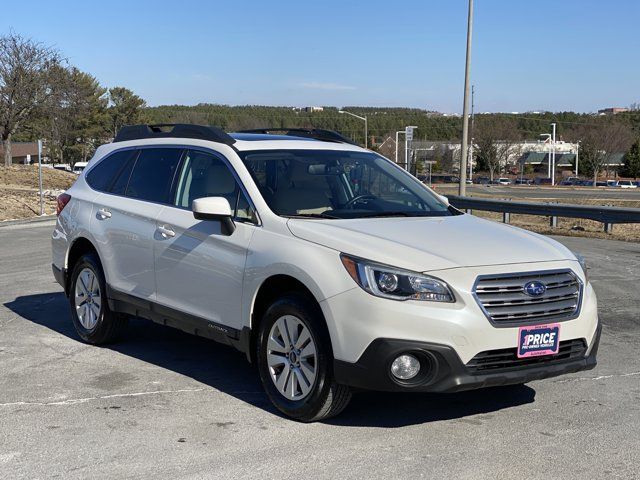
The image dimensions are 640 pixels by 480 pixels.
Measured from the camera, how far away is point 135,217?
666 cm

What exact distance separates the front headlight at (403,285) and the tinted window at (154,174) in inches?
89.7

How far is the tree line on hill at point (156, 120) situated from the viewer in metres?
51.6

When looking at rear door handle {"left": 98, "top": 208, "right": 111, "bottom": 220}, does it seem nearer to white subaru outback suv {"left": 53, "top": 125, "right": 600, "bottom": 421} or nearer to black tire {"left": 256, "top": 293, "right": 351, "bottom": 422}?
white subaru outback suv {"left": 53, "top": 125, "right": 600, "bottom": 421}

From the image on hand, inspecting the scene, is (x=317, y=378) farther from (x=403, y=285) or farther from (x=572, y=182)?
(x=572, y=182)

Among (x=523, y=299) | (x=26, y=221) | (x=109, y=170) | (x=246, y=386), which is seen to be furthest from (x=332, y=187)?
(x=26, y=221)

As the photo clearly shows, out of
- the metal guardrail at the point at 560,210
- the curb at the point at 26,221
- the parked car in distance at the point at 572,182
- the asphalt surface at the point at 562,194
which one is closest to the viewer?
the metal guardrail at the point at 560,210

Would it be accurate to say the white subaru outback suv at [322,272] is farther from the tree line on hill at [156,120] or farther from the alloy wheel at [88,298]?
the tree line on hill at [156,120]

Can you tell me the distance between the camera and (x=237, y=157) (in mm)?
6000

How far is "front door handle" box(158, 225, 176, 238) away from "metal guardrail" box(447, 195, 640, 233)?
1341cm

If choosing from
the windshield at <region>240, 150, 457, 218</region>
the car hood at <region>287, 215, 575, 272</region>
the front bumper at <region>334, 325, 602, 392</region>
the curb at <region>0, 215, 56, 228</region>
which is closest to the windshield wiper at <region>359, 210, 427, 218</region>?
the windshield at <region>240, 150, 457, 218</region>

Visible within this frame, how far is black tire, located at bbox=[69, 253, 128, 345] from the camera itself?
23.4 feet

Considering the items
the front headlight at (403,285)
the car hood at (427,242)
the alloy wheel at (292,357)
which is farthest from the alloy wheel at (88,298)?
the front headlight at (403,285)

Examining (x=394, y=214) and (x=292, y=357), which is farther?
(x=394, y=214)

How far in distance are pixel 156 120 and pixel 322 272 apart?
106816 mm
